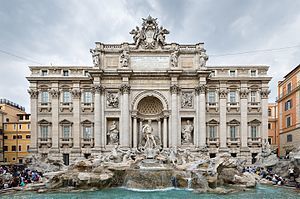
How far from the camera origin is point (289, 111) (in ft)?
109

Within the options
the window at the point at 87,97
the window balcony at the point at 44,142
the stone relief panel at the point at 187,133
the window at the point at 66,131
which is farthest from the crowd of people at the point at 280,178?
the window balcony at the point at 44,142

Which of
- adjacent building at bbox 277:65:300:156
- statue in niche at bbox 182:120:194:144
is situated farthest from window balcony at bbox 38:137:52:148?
adjacent building at bbox 277:65:300:156

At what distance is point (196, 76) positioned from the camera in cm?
2762

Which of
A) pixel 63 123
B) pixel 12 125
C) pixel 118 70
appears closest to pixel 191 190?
pixel 118 70

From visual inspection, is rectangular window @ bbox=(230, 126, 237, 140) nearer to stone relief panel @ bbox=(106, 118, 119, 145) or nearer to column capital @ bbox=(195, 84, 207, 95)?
column capital @ bbox=(195, 84, 207, 95)

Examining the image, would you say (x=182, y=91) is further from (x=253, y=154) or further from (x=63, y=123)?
(x=63, y=123)

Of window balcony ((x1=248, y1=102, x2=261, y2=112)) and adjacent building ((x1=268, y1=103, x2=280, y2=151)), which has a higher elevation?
window balcony ((x1=248, y1=102, x2=261, y2=112))

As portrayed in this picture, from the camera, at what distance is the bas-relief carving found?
27.7 meters

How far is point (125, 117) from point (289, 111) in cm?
2366

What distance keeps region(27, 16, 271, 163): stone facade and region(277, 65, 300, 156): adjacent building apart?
19.4 ft

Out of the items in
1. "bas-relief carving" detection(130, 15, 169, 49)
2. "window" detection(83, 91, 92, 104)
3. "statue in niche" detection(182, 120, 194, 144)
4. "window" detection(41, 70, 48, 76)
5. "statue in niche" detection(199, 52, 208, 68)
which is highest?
"bas-relief carving" detection(130, 15, 169, 49)

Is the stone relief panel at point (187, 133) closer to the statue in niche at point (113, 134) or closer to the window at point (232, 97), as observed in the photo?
the window at point (232, 97)

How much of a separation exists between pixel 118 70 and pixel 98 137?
26.4 ft

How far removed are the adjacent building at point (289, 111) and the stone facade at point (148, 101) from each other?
5904 mm
